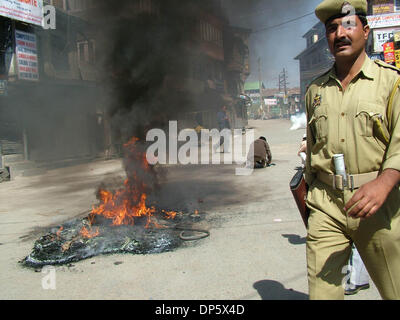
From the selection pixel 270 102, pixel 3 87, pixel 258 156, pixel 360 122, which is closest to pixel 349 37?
pixel 360 122

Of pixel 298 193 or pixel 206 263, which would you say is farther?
pixel 206 263

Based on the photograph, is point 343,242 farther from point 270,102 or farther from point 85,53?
point 270,102

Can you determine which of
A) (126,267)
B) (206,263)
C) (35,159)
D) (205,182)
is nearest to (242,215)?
(206,263)

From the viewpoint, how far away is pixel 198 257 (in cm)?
367

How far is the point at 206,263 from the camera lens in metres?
3.50

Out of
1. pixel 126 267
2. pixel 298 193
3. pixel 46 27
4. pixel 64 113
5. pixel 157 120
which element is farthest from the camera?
pixel 64 113

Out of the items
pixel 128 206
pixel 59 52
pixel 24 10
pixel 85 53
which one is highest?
pixel 24 10

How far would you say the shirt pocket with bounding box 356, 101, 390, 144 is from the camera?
5.31 feet

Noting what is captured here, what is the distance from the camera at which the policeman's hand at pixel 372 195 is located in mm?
1463

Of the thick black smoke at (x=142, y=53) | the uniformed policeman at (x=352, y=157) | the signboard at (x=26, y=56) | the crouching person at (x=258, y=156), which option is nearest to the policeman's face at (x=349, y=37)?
the uniformed policeman at (x=352, y=157)

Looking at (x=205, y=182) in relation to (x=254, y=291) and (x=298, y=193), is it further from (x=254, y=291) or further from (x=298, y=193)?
(x=298, y=193)

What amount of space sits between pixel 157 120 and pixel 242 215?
3.06 m

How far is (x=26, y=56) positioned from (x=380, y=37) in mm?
12414

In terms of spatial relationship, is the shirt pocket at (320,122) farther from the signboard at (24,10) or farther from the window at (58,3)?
the window at (58,3)
